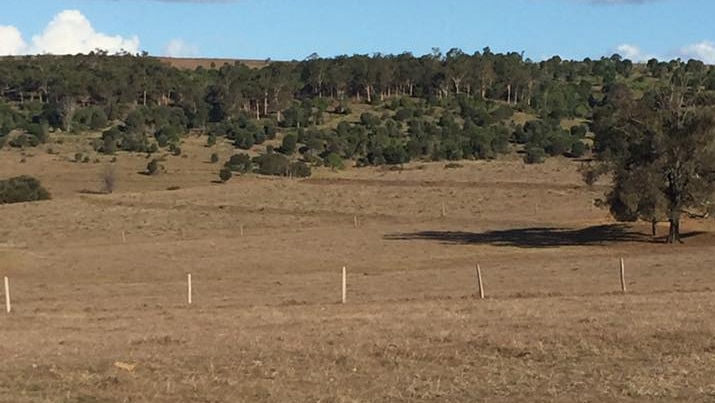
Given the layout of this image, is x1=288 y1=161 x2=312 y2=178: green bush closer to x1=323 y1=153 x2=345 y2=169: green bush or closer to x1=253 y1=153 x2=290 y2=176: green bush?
x1=253 y1=153 x2=290 y2=176: green bush

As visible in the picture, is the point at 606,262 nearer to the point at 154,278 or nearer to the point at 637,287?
the point at 637,287

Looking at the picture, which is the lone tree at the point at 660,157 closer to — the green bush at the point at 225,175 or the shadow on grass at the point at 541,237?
the shadow on grass at the point at 541,237

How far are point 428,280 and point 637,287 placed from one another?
8.05 meters

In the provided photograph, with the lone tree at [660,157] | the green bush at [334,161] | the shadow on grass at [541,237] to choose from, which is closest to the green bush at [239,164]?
the green bush at [334,161]

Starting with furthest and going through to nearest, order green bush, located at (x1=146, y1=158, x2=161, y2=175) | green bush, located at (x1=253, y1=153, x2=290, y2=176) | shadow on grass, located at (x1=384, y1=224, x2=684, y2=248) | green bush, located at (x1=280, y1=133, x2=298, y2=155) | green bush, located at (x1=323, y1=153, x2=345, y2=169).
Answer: green bush, located at (x1=280, y1=133, x2=298, y2=155) → green bush, located at (x1=323, y1=153, x2=345, y2=169) → green bush, located at (x1=253, y1=153, x2=290, y2=176) → green bush, located at (x1=146, y1=158, x2=161, y2=175) → shadow on grass, located at (x1=384, y1=224, x2=684, y2=248)

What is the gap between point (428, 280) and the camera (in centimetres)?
3903

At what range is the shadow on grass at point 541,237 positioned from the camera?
178 ft

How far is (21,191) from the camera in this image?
84.3m

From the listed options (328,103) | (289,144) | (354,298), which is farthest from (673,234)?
(328,103)

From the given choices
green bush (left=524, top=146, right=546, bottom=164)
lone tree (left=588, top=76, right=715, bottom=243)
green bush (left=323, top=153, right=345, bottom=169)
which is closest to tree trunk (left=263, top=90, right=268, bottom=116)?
green bush (left=323, top=153, right=345, bottom=169)

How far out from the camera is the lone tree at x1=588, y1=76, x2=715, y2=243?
49.2 m

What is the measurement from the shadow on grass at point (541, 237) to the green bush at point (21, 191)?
1415 inches

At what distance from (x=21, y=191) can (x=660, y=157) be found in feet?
172

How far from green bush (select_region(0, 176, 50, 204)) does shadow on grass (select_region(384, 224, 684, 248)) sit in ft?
118
